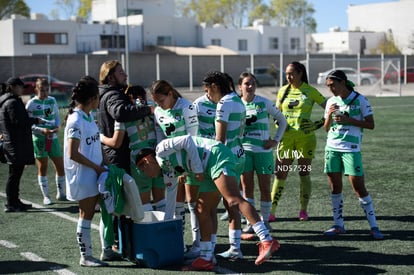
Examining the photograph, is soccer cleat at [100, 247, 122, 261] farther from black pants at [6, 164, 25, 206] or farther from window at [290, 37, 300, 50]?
window at [290, 37, 300, 50]

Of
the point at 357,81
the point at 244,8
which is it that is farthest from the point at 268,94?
the point at 244,8

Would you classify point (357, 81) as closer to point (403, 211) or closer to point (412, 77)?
point (412, 77)

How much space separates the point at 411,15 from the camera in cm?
8731

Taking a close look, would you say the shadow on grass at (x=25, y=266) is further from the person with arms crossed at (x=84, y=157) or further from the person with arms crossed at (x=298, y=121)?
the person with arms crossed at (x=298, y=121)

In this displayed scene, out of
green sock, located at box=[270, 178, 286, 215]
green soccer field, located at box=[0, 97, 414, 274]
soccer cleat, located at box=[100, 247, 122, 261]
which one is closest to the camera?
green soccer field, located at box=[0, 97, 414, 274]

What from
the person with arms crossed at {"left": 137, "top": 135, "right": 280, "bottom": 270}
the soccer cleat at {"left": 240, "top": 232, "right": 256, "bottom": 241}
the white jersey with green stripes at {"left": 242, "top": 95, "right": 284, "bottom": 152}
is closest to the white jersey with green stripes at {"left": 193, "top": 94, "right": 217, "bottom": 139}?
the white jersey with green stripes at {"left": 242, "top": 95, "right": 284, "bottom": 152}

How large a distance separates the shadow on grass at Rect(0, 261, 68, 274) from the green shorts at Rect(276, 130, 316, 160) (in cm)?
343

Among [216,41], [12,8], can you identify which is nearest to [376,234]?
[216,41]

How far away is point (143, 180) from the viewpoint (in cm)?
748

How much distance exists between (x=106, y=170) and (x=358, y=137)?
3121mm

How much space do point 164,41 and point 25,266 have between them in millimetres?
65202

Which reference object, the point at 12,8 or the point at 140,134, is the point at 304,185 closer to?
the point at 140,134

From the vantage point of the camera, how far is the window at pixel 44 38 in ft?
201

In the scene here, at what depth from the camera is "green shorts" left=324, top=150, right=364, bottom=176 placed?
7.89 meters
